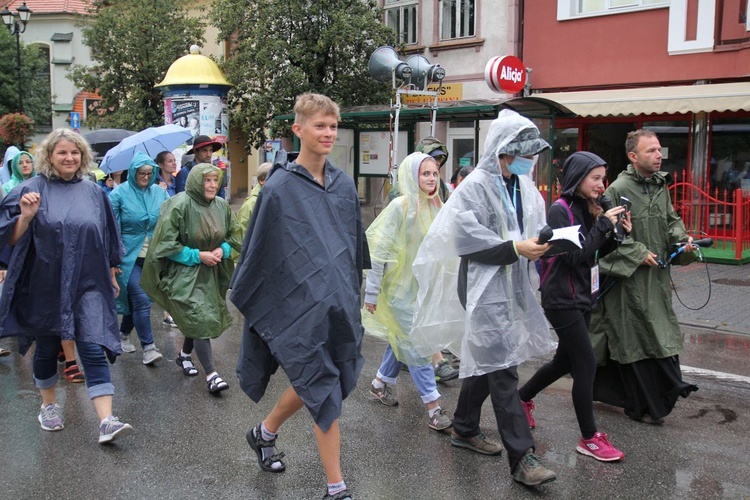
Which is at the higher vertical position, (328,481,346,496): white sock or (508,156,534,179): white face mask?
(508,156,534,179): white face mask

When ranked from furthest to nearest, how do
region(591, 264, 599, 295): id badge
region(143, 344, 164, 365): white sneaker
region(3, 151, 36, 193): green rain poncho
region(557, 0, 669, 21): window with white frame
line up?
region(557, 0, 669, 21): window with white frame < region(3, 151, 36, 193): green rain poncho < region(143, 344, 164, 365): white sneaker < region(591, 264, 599, 295): id badge

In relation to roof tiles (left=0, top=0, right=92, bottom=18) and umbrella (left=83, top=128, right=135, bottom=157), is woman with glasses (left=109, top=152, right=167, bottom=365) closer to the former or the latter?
umbrella (left=83, top=128, right=135, bottom=157)

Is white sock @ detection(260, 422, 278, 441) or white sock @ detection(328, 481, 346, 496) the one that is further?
white sock @ detection(260, 422, 278, 441)

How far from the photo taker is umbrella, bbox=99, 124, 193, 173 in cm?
812

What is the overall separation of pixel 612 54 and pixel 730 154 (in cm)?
299

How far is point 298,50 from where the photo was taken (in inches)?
642

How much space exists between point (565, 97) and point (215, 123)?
26.5 ft

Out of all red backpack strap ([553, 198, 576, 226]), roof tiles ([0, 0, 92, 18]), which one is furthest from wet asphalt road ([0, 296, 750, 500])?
roof tiles ([0, 0, 92, 18])

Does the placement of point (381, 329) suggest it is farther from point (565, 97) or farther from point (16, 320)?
point (565, 97)

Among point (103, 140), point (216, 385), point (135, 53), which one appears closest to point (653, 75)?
point (103, 140)

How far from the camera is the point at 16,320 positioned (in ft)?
15.0

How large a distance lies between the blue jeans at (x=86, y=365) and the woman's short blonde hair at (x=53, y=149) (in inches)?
39.0

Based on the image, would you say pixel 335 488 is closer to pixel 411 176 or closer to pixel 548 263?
pixel 548 263

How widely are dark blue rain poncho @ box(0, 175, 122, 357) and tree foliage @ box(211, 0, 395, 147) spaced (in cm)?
1212
